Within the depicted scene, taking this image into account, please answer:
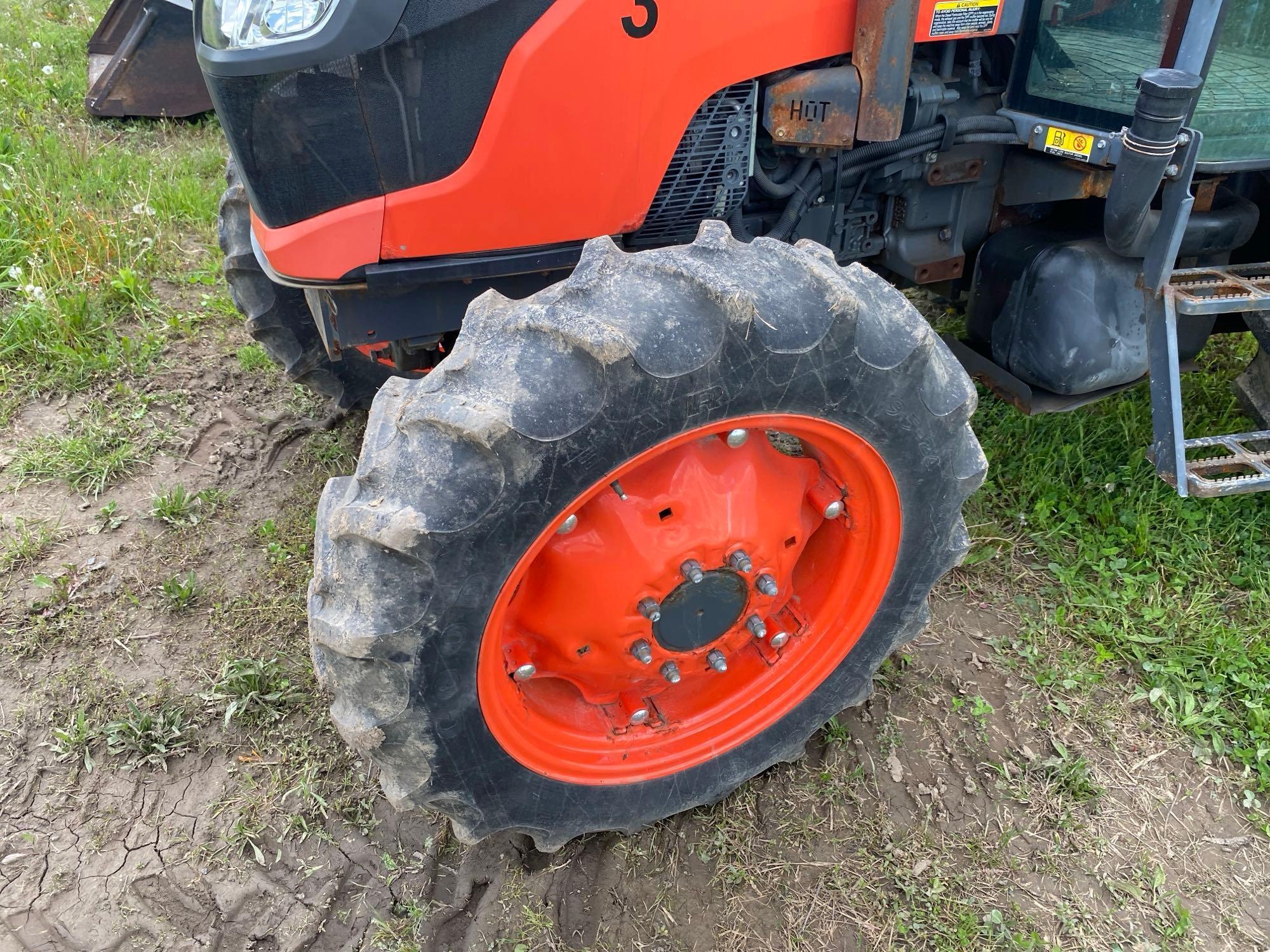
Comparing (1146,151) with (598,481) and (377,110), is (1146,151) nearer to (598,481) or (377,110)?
(598,481)

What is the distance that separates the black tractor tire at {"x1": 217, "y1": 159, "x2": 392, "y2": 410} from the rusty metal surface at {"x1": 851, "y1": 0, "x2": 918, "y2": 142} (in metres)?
1.56

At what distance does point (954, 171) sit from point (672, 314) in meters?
1.28

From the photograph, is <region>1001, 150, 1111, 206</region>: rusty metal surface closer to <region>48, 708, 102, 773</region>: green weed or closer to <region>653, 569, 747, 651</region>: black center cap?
<region>653, 569, 747, 651</region>: black center cap

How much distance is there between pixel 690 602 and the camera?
1890 mm

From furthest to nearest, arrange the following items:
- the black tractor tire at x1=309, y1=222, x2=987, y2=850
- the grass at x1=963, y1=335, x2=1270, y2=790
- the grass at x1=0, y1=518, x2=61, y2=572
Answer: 1. the grass at x1=0, y1=518, x2=61, y2=572
2. the grass at x1=963, y1=335, x2=1270, y2=790
3. the black tractor tire at x1=309, y1=222, x2=987, y2=850

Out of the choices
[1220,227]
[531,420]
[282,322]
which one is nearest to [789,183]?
[531,420]

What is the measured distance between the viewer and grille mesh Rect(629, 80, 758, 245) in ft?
6.42

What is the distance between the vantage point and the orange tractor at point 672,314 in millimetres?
1531

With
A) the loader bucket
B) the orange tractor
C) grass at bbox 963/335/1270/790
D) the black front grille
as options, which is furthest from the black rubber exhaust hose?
the loader bucket

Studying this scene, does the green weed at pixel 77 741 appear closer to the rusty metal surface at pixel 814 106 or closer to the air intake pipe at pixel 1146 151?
the rusty metal surface at pixel 814 106

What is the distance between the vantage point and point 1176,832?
7.10 ft

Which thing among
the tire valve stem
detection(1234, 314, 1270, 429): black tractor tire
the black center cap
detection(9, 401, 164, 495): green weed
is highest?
the black center cap

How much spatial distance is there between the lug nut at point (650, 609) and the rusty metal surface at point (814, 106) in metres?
1.07

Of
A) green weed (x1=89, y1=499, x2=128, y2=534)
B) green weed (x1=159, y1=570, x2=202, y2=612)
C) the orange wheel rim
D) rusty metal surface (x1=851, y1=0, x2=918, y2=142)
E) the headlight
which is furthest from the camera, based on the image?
green weed (x1=89, y1=499, x2=128, y2=534)
